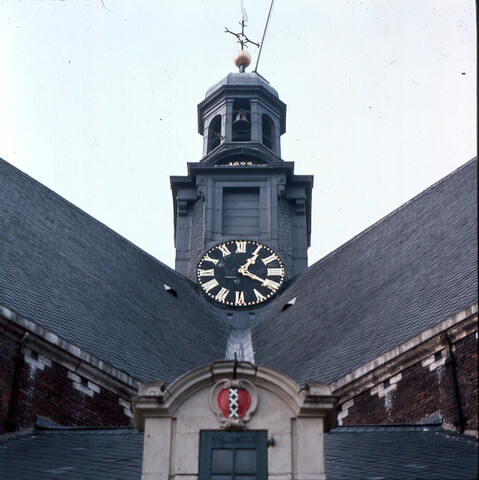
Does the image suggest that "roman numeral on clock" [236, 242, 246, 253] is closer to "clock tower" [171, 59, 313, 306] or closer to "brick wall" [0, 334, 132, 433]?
"clock tower" [171, 59, 313, 306]

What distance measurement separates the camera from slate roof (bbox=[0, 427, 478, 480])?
1808 cm

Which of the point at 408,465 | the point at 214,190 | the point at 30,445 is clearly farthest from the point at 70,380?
the point at 214,190

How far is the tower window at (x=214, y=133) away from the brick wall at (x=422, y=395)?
→ 1740 cm

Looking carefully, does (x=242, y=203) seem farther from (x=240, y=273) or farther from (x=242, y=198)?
(x=240, y=273)

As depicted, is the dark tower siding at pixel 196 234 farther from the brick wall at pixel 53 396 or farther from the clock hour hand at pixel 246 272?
the brick wall at pixel 53 396

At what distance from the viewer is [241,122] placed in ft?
135

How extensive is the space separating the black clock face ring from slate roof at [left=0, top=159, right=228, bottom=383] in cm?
51

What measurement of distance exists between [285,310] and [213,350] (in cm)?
293

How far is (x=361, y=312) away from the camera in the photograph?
94.0ft

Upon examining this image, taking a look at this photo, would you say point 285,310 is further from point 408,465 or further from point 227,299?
point 408,465

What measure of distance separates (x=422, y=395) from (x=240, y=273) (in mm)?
13338

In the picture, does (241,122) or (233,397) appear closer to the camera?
(233,397)

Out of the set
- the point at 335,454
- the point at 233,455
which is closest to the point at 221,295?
the point at 335,454

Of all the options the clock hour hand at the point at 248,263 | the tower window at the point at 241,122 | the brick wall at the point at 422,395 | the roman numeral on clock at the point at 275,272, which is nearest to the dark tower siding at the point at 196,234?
the clock hour hand at the point at 248,263
